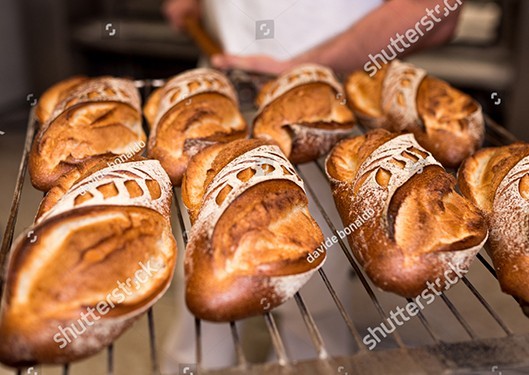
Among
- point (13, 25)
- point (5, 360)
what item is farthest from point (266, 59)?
point (13, 25)

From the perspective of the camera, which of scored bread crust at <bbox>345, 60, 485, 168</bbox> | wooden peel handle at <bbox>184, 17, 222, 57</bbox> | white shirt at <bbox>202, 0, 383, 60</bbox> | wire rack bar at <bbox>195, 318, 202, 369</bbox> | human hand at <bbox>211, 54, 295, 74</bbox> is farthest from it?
wooden peel handle at <bbox>184, 17, 222, 57</bbox>

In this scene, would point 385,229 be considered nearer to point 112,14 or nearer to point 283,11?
point 283,11

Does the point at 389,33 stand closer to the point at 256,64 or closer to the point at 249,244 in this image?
the point at 256,64

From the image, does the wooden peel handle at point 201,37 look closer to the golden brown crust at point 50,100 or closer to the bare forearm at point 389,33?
the bare forearm at point 389,33

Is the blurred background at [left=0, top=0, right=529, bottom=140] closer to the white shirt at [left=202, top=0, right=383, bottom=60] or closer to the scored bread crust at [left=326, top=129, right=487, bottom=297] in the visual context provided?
the white shirt at [left=202, top=0, right=383, bottom=60]

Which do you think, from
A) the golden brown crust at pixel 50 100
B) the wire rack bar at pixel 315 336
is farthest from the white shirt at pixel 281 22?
the wire rack bar at pixel 315 336

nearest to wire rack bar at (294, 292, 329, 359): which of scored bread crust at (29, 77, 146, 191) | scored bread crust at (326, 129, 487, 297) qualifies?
scored bread crust at (326, 129, 487, 297)

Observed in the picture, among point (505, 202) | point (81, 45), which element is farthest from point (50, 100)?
point (81, 45)
